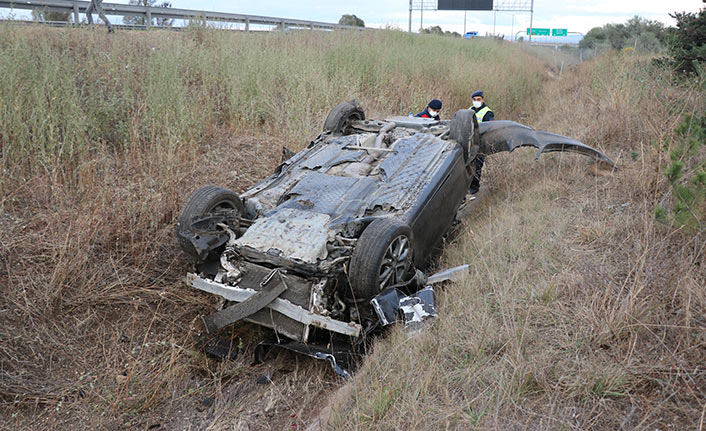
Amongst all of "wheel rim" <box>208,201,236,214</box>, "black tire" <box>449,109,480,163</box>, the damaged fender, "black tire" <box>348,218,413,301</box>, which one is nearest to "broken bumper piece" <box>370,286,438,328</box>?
"black tire" <box>348,218,413,301</box>

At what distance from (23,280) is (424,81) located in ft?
31.5

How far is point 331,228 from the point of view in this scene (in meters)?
3.98

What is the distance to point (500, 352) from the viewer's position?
10.4ft

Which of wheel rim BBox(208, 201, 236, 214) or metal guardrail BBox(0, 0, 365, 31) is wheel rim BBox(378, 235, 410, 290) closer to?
wheel rim BBox(208, 201, 236, 214)

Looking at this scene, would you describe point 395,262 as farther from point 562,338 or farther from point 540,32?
point 540,32

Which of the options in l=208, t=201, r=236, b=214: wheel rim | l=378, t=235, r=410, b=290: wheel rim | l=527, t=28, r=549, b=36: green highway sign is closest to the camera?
Result: l=378, t=235, r=410, b=290: wheel rim

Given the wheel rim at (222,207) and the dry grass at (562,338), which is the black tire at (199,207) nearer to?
the wheel rim at (222,207)

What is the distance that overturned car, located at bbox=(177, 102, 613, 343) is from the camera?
3662 mm

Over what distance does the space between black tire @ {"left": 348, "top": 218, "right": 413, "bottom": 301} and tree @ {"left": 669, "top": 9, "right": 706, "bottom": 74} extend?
324 inches

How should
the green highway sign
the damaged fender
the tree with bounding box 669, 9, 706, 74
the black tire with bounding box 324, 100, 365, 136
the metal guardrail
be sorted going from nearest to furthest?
1. the black tire with bounding box 324, 100, 365, 136
2. the damaged fender
3. the metal guardrail
4. the tree with bounding box 669, 9, 706, 74
5. the green highway sign

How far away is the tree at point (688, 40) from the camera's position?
9180 mm

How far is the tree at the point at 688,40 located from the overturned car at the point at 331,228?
6.24m

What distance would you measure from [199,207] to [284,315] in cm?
121

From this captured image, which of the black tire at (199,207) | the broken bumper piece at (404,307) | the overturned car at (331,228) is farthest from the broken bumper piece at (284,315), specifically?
the black tire at (199,207)
